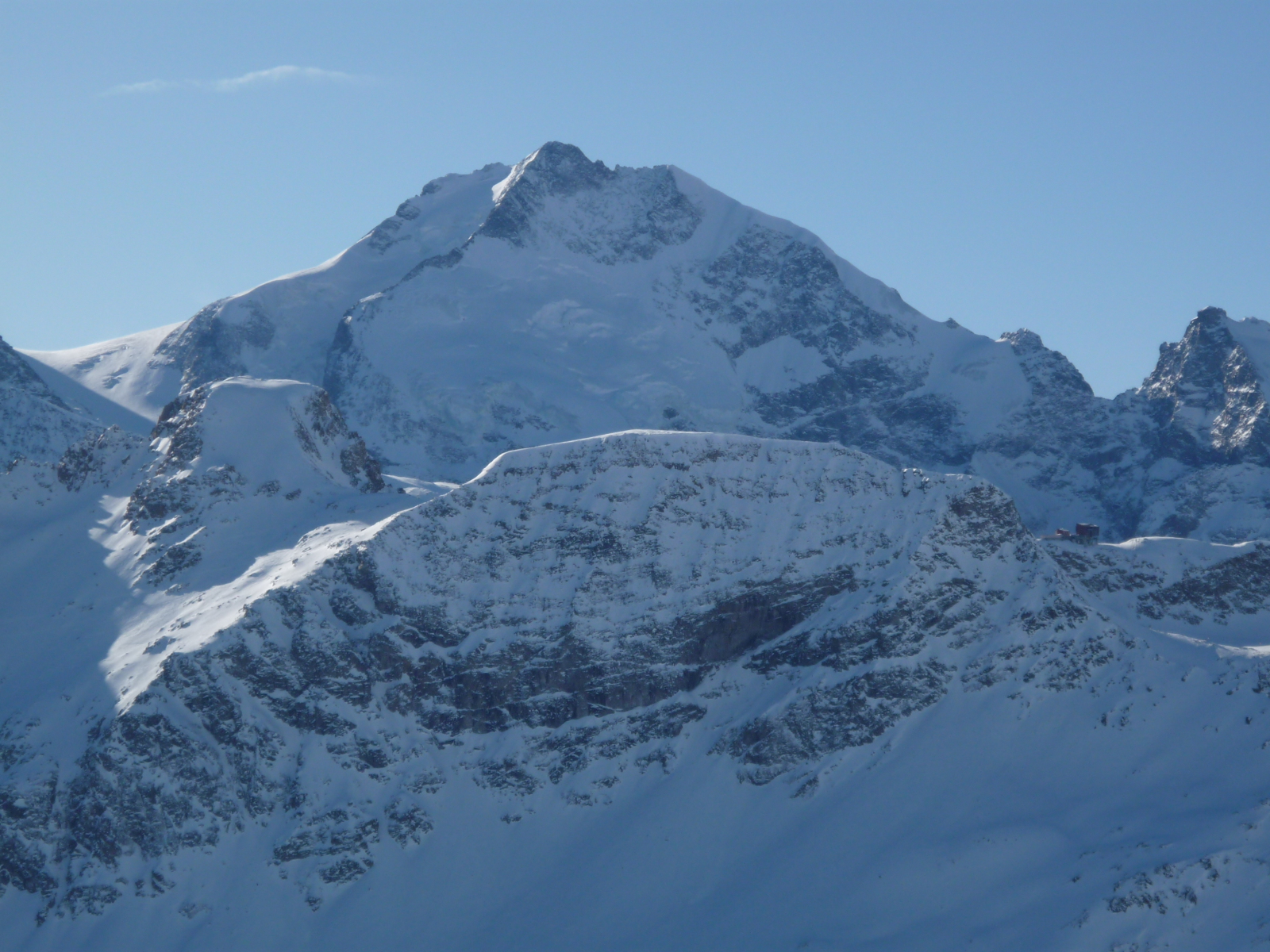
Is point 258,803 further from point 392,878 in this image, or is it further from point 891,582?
point 891,582

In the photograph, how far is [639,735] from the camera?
184 m

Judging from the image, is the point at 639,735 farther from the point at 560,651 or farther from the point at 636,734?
the point at 560,651

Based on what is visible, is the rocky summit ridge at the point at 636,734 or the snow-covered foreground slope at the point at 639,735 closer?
the snow-covered foreground slope at the point at 639,735

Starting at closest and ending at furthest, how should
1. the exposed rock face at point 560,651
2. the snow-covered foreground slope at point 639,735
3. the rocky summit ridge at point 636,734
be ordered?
the snow-covered foreground slope at point 639,735, the rocky summit ridge at point 636,734, the exposed rock face at point 560,651

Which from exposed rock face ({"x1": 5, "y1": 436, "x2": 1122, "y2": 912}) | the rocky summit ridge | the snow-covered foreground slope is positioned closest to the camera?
the snow-covered foreground slope

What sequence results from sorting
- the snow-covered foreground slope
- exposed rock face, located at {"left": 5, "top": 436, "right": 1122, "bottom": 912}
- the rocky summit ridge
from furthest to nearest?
exposed rock face, located at {"left": 5, "top": 436, "right": 1122, "bottom": 912} < the rocky summit ridge < the snow-covered foreground slope

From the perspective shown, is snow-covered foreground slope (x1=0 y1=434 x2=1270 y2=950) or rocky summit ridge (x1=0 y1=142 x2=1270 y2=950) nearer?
snow-covered foreground slope (x1=0 y1=434 x2=1270 y2=950)

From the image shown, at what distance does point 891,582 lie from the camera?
188750 mm

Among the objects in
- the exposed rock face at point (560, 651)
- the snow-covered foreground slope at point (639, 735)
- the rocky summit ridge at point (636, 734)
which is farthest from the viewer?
the exposed rock face at point (560, 651)

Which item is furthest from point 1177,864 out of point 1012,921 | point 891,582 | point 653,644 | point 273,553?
point 273,553

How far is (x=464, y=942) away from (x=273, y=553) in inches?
2105

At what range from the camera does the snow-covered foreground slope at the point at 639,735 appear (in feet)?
541

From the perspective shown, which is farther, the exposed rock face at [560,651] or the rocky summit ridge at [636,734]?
the exposed rock face at [560,651]

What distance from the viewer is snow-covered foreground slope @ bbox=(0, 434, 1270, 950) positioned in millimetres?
164875
